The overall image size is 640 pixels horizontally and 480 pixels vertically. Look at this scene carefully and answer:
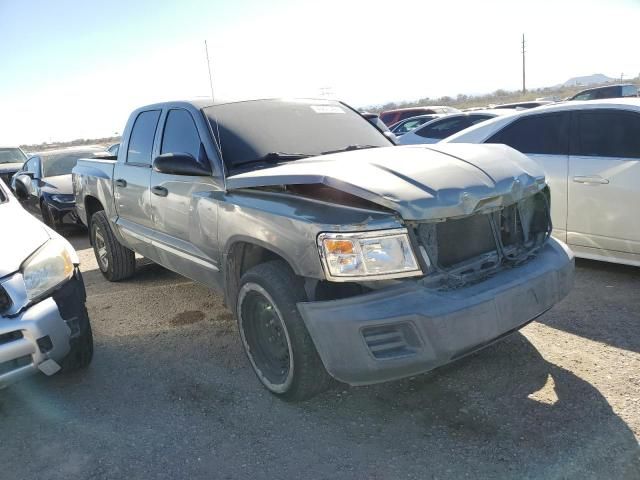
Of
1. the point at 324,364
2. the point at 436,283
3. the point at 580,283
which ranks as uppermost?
the point at 436,283

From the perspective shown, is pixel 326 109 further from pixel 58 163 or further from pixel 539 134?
pixel 58 163

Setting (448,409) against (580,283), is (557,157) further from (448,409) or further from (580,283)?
(448,409)

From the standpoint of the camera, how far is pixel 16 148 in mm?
16578

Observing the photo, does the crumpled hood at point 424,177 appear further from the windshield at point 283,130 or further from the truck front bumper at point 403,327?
the truck front bumper at point 403,327

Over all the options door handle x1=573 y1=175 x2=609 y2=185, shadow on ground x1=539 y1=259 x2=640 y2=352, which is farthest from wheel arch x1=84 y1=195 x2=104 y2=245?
door handle x1=573 y1=175 x2=609 y2=185

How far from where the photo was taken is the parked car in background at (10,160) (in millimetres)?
14719

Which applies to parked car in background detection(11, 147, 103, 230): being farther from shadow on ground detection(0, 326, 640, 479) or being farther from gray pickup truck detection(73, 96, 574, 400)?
shadow on ground detection(0, 326, 640, 479)

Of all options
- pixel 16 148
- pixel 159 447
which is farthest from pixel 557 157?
pixel 16 148

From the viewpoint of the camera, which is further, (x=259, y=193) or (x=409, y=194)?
(x=259, y=193)

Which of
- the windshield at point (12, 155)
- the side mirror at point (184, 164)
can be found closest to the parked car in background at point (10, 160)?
the windshield at point (12, 155)

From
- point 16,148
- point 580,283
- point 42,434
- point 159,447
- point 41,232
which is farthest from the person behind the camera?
point 16,148

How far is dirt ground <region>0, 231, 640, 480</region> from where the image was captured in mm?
2592

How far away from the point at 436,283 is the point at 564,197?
2.89 metres

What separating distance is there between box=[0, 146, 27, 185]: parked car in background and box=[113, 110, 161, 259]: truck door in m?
11.7
